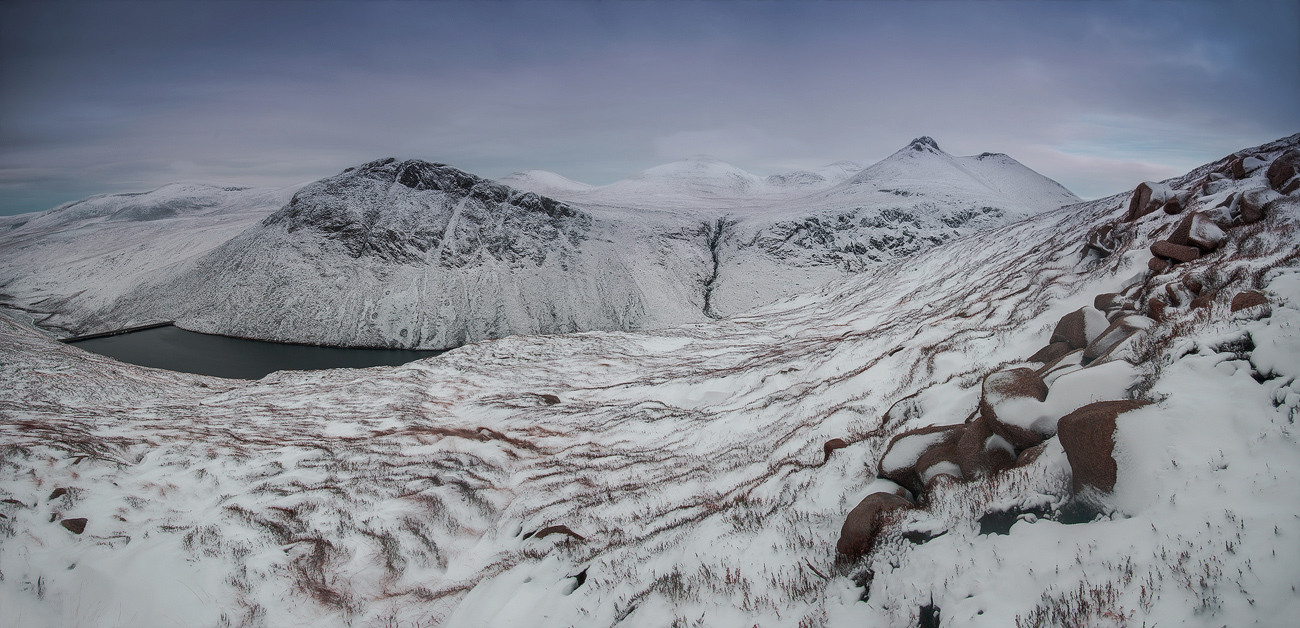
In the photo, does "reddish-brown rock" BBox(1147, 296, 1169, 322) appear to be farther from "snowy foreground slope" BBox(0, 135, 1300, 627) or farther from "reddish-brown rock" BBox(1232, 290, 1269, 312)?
"reddish-brown rock" BBox(1232, 290, 1269, 312)

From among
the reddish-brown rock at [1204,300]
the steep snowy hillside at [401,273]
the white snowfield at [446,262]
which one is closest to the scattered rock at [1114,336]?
the reddish-brown rock at [1204,300]

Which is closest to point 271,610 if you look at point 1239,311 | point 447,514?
point 447,514

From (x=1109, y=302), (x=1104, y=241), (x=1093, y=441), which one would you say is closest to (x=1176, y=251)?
(x=1109, y=302)

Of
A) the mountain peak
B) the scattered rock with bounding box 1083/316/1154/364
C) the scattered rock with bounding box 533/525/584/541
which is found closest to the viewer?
the scattered rock with bounding box 1083/316/1154/364

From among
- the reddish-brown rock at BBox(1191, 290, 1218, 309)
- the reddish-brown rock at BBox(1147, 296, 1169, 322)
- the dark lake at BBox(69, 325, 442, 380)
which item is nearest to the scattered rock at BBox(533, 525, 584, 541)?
→ the reddish-brown rock at BBox(1191, 290, 1218, 309)

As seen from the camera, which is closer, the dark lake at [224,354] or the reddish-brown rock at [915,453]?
the reddish-brown rock at [915,453]

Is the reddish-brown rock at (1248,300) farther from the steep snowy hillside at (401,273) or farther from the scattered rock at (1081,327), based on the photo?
the steep snowy hillside at (401,273)
